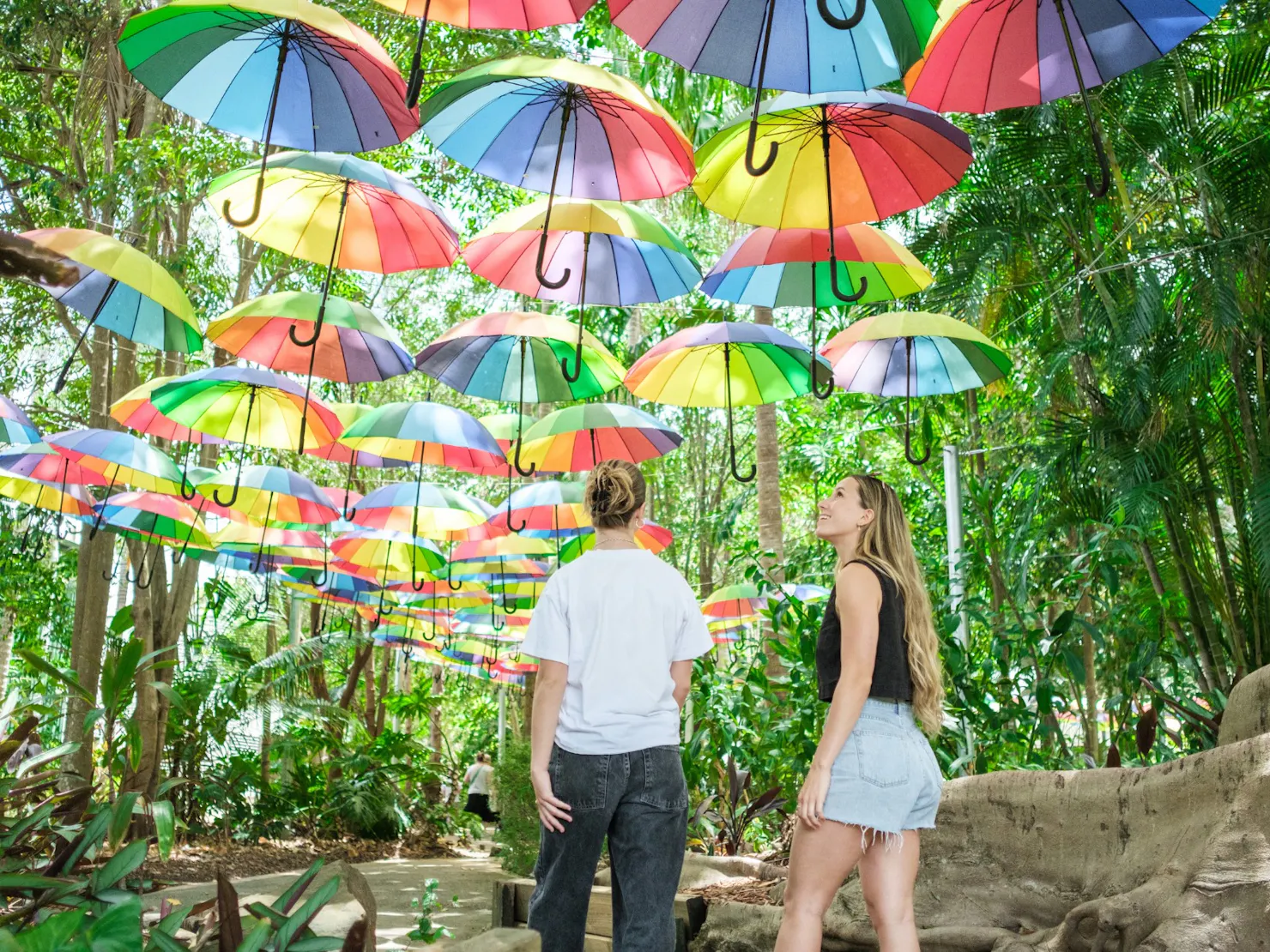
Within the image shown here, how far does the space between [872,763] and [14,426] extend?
7334 millimetres

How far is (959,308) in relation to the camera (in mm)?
7816

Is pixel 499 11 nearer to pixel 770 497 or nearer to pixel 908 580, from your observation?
pixel 908 580

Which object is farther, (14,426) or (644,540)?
(644,540)

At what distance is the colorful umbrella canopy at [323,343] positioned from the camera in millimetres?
6625

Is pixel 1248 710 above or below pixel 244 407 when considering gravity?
below

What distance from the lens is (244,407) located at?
799 centimetres

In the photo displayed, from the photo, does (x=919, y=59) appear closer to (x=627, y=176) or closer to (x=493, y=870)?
(x=627, y=176)

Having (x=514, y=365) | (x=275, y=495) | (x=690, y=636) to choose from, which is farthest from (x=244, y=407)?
(x=690, y=636)

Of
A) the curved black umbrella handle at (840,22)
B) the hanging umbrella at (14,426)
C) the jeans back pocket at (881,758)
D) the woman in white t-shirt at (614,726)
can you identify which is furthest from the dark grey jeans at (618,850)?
the hanging umbrella at (14,426)

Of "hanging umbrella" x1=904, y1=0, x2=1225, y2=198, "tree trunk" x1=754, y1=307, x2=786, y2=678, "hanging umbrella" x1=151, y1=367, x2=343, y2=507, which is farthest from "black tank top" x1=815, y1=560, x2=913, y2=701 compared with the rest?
"tree trunk" x1=754, y1=307, x2=786, y2=678

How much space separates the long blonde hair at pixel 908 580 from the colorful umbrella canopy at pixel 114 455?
6237 mm

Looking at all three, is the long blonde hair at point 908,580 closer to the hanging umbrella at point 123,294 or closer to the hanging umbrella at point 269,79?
the hanging umbrella at point 269,79

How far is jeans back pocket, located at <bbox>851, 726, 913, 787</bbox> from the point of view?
3.25 meters

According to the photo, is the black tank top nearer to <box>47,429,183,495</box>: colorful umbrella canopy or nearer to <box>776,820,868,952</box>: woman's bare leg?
<box>776,820,868,952</box>: woman's bare leg
